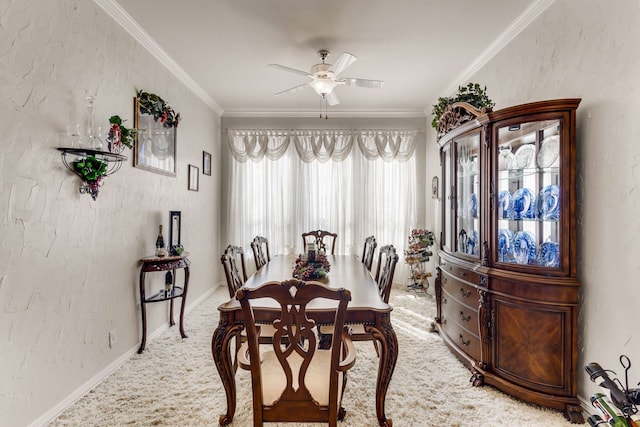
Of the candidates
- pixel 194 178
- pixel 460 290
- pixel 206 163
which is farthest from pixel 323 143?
pixel 460 290

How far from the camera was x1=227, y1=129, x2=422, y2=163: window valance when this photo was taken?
534 cm

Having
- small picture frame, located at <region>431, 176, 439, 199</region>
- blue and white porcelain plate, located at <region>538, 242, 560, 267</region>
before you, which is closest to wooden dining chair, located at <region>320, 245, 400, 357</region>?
blue and white porcelain plate, located at <region>538, 242, 560, 267</region>

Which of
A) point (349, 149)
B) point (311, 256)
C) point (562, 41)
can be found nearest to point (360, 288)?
point (311, 256)

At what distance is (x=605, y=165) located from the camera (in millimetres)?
2012

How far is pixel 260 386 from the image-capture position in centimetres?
156

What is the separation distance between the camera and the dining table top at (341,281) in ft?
6.26

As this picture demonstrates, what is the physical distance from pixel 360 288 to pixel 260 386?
1021 mm

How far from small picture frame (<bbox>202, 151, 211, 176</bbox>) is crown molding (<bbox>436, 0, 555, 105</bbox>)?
3.49 metres

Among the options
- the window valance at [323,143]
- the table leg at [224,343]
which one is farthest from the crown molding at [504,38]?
the table leg at [224,343]

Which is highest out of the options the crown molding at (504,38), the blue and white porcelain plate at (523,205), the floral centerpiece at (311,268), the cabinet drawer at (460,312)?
the crown molding at (504,38)

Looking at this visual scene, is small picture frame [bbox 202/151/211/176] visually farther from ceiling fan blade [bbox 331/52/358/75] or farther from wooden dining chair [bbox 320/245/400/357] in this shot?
wooden dining chair [bbox 320/245/400/357]

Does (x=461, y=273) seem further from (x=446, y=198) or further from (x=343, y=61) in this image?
(x=343, y=61)

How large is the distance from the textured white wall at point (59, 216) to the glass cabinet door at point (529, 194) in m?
2.95

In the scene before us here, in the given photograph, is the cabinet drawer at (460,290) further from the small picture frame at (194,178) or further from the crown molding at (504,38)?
the small picture frame at (194,178)
